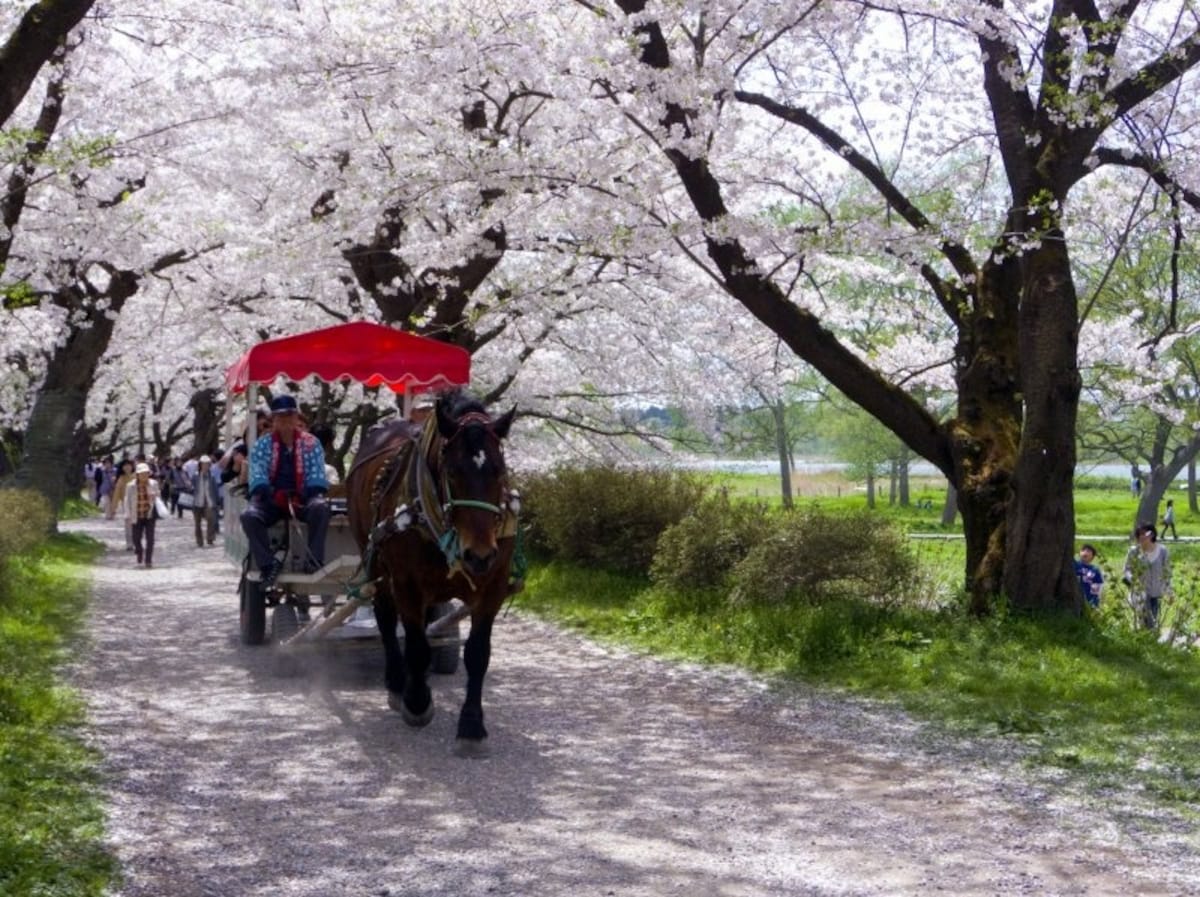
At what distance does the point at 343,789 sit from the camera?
294 inches

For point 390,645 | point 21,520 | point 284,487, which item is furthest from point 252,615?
point 21,520

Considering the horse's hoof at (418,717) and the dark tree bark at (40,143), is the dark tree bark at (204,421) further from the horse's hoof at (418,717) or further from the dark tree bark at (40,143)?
the horse's hoof at (418,717)

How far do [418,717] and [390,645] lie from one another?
41.5 inches

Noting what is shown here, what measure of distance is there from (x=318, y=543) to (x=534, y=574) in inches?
262

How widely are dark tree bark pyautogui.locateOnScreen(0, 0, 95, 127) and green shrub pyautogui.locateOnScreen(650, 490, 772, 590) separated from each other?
8.15 meters

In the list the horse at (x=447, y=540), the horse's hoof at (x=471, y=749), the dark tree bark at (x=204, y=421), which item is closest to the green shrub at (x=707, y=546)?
the horse at (x=447, y=540)

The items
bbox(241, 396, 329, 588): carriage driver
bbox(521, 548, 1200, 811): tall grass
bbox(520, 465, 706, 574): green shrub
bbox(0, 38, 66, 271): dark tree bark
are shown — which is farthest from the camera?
bbox(0, 38, 66, 271): dark tree bark

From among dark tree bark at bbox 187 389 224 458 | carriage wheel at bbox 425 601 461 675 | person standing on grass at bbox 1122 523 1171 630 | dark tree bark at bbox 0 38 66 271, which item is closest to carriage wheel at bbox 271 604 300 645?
carriage wheel at bbox 425 601 461 675

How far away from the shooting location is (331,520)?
12109 millimetres

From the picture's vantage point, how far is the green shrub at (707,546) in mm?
14133

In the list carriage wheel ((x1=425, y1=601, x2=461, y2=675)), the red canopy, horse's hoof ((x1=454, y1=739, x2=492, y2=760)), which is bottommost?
horse's hoof ((x1=454, y1=739, x2=492, y2=760))

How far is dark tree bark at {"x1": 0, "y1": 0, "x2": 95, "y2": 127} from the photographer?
7695mm

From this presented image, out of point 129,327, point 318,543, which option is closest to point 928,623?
point 318,543

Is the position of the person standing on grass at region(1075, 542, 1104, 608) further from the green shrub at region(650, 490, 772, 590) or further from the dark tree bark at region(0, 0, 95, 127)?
the dark tree bark at region(0, 0, 95, 127)
